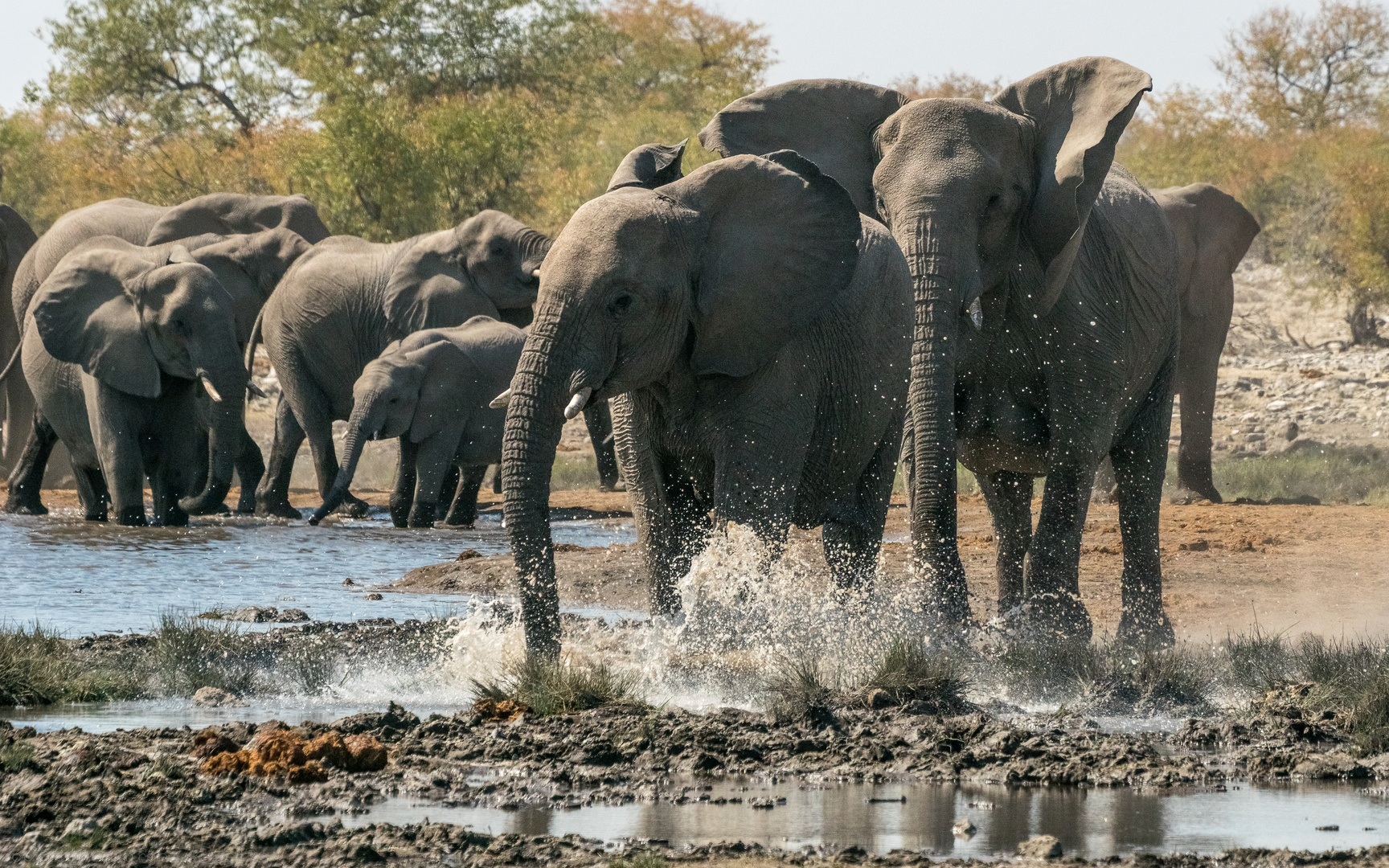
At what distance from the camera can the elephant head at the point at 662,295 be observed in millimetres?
6789

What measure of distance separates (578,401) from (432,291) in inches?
506

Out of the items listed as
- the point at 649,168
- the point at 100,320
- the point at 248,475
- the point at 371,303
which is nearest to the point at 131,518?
the point at 100,320

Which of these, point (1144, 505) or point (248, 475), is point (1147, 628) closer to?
point (1144, 505)

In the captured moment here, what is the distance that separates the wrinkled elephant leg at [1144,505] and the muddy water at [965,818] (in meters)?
4.18

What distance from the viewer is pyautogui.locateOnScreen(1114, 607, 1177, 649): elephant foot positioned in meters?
9.52

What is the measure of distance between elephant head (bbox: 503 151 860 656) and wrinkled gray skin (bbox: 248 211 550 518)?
11.7 m

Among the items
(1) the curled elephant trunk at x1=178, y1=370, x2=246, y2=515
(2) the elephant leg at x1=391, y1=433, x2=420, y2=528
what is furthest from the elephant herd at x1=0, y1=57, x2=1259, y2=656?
(2) the elephant leg at x1=391, y1=433, x2=420, y2=528

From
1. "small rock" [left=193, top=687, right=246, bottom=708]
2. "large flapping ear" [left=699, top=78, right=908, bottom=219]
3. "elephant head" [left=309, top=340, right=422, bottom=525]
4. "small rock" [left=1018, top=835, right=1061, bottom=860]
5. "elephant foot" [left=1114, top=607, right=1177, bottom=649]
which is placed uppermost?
"large flapping ear" [left=699, top=78, right=908, bottom=219]

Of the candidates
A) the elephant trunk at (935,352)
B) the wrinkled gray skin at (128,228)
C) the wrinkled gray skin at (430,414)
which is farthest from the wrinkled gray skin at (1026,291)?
the wrinkled gray skin at (128,228)

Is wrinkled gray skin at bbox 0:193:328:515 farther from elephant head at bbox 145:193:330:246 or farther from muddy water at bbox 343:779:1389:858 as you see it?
muddy water at bbox 343:779:1389:858

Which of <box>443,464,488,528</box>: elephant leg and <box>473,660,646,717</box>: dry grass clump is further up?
<box>443,464,488,528</box>: elephant leg

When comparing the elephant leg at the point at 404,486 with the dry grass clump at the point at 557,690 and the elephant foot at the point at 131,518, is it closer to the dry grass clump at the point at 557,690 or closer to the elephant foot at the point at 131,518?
the elephant foot at the point at 131,518

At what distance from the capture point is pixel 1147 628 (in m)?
9.87

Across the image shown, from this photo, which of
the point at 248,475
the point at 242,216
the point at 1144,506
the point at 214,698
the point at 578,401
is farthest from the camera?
the point at 242,216
